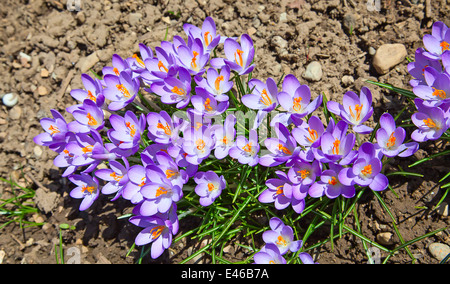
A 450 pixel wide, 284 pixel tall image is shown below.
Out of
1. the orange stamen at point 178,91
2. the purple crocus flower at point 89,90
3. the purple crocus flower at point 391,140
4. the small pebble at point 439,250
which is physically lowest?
the small pebble at point 439,250

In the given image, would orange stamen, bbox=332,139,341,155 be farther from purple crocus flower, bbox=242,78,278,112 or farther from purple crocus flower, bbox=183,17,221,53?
purple crocus flower, bbox=183,17,221,53

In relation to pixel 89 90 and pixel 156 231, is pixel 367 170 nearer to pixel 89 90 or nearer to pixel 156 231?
pixel 156 231

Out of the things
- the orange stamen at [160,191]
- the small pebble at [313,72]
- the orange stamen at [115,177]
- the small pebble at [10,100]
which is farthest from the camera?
the small pebble at [10,100]

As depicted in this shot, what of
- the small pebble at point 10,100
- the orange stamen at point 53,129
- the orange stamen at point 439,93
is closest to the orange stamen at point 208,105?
the orange stamen at point 53,129

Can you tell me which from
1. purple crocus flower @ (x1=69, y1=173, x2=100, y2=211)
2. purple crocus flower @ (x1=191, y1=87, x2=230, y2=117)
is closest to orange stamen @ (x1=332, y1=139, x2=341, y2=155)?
purple crocus flower @ (x1=191, y1=87, x2=230, y2=117)

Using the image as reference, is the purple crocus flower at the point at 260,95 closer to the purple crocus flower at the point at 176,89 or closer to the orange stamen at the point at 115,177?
the purple crocus flower at the point at 176,89
